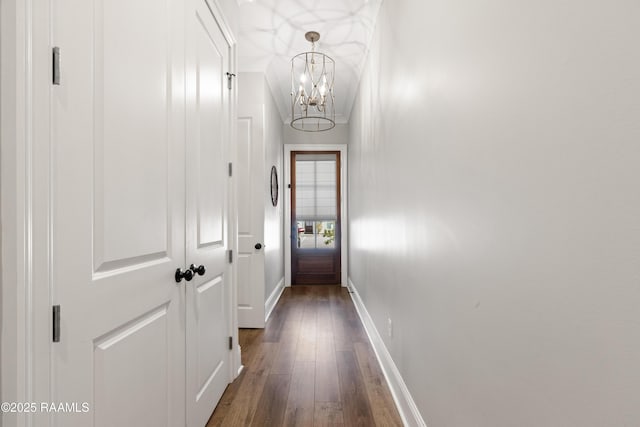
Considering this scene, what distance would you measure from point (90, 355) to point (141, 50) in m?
0.98

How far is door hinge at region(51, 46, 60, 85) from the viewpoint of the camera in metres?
0.81

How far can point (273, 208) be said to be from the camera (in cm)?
443

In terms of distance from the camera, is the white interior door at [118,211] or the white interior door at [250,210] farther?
the white interior door at [250,210]

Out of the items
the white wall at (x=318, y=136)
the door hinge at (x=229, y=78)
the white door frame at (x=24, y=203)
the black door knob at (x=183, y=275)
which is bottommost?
the black door knob at (x=183, y=275)

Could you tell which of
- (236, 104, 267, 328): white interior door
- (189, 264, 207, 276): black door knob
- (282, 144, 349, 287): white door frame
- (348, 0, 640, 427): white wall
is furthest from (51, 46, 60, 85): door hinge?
(282, 144, 349, 287): white door frame

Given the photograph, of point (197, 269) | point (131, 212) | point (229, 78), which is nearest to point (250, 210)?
point (229, 78)

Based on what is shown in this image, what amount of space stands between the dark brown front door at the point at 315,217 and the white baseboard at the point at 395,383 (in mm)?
2287

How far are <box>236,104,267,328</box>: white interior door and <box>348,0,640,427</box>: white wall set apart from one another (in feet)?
7.01

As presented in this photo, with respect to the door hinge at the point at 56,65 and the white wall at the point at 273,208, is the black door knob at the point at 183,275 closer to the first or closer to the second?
the door hinge at the point at 56,65

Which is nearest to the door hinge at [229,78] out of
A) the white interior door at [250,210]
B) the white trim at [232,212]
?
the white trim at [232,212]

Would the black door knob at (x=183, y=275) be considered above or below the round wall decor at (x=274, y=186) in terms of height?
below

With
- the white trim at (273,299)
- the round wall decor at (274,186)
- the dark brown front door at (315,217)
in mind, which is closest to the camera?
the white trim at (273,299)

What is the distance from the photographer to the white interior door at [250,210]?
11.6 feet

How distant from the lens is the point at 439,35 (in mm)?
1352
